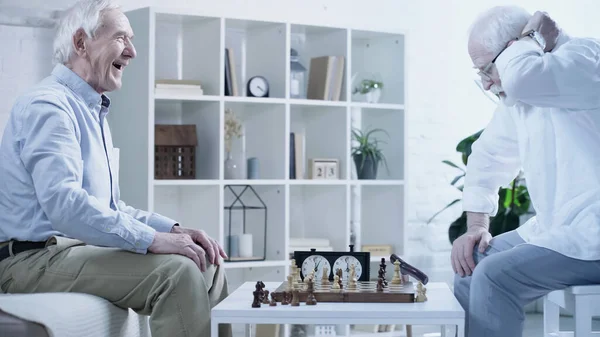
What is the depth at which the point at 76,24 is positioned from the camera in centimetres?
262

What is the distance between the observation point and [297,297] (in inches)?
86.4

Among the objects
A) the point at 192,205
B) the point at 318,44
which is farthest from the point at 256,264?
the point at 318,44

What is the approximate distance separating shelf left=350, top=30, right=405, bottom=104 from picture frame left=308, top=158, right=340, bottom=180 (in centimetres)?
49

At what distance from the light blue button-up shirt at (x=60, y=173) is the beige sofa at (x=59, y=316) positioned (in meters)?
0.17

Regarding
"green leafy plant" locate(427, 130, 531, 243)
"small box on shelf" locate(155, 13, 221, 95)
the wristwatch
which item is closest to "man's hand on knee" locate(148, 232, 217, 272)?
the wristwatch

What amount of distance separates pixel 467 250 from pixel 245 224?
6.56ft

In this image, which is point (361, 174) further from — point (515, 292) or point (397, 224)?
point (515, 292)

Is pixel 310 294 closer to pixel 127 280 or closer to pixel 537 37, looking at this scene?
pixel 127 280

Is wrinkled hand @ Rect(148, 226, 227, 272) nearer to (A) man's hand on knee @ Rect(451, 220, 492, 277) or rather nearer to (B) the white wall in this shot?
(A) man's hand on knee @ Rect(451, 220, 492, 277)

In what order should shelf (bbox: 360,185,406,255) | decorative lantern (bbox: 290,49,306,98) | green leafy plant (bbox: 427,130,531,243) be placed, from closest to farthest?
decorative lantern (bbox: 290,49,306,98) → shelf (bbox: 360,185,406,255) → green leafy plant (bbox: 427,130,531,243)

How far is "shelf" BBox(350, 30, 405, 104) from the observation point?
15.4 feet

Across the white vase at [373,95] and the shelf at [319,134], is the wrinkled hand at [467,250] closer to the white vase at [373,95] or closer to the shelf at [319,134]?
the shelf at [319,134]

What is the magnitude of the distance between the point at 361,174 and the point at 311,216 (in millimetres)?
353

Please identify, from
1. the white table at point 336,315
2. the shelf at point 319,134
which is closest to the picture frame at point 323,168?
the shelf at point 319,134
